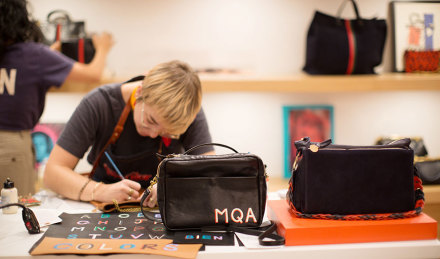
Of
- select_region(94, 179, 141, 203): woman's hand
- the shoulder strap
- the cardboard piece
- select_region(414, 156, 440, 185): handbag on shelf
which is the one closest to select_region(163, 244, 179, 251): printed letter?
the cardboard piece

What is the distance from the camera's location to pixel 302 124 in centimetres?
296

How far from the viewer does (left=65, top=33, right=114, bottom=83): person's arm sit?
7.74ft

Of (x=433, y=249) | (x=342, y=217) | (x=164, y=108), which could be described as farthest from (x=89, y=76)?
(x=433, y=249)

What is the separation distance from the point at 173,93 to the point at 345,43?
56.7 inches

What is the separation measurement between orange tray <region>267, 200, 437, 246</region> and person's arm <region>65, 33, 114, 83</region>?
5.02ft

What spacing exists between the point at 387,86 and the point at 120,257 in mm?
2016

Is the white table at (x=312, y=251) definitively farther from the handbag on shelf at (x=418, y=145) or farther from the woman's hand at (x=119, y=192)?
the handbag on shelf at (x=418, y=145)

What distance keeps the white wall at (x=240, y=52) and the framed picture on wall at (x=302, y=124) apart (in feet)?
0.20

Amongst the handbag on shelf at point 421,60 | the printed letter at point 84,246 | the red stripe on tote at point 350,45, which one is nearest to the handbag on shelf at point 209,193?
the printed letter at point 84,246

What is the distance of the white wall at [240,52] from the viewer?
2.84 m

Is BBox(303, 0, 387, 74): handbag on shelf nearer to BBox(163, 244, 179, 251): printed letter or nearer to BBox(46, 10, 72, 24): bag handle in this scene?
BBox(46, 10, 72, 24): bag handle

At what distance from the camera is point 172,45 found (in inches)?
113

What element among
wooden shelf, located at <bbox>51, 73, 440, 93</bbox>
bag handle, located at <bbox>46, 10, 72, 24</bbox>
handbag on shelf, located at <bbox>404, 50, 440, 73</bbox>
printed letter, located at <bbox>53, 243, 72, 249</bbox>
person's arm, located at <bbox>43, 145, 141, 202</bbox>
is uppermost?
bag handle, located at <bbox>46, 10, 72, 24</bbox>

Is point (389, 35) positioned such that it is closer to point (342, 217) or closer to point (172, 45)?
point (172, 45)
